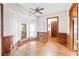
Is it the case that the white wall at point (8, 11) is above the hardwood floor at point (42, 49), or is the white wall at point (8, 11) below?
above

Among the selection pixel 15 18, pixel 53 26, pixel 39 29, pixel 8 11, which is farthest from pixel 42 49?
pixel 8 11

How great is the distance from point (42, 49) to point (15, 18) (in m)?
1.01

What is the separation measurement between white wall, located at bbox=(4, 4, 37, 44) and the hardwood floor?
0.89ft

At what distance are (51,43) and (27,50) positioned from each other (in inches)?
24.7

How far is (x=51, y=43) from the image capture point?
10.0 ft

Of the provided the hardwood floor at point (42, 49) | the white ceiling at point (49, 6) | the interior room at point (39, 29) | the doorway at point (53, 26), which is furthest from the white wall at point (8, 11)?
the doorway at point (53, 26)

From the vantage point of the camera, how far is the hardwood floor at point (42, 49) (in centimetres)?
288

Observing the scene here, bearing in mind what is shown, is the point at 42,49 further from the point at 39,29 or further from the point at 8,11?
the point at 8,11

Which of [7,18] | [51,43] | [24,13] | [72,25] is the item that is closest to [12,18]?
[7,18]

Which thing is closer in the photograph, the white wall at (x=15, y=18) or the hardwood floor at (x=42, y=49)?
the white wall at (x=15, y=18)

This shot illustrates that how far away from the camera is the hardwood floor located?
9.45 feet

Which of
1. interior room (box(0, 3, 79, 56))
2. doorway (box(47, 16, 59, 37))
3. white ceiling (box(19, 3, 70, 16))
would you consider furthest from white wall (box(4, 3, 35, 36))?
doorway (box(47, 16, 59, 37))

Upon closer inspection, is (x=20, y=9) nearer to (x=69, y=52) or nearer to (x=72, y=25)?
(x=72, y=25)

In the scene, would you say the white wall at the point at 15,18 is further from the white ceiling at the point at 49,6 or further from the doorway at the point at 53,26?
the doorway at the point at 53,26
